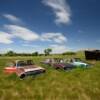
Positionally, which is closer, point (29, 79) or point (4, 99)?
point (4, 99)

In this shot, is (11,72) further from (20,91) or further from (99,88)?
(99,88)

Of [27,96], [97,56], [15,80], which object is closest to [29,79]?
[15,80]

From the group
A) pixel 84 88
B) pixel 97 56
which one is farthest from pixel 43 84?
pixel 97 56

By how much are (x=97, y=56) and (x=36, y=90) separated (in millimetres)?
26206

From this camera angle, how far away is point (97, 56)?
110 ft

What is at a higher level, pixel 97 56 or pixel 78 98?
pixel 97 56

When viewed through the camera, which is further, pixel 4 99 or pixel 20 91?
pixel 20 91

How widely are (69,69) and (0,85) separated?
787 cm

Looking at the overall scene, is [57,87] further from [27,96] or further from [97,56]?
[97,56]

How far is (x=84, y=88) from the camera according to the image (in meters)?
9.91

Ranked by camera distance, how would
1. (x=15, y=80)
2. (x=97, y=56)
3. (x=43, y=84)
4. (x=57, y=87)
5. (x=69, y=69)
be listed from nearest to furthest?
(x=57, y=87) → (x=43, y=84) → (x=15, y=80) → (x=69, y=69) → (x=97, y=56)

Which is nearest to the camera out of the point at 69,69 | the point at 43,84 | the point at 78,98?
the point at 78,98

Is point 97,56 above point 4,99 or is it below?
above

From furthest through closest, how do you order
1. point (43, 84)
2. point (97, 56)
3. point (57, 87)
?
point (97, 56) < point (43, 84) < point (57, 87)
